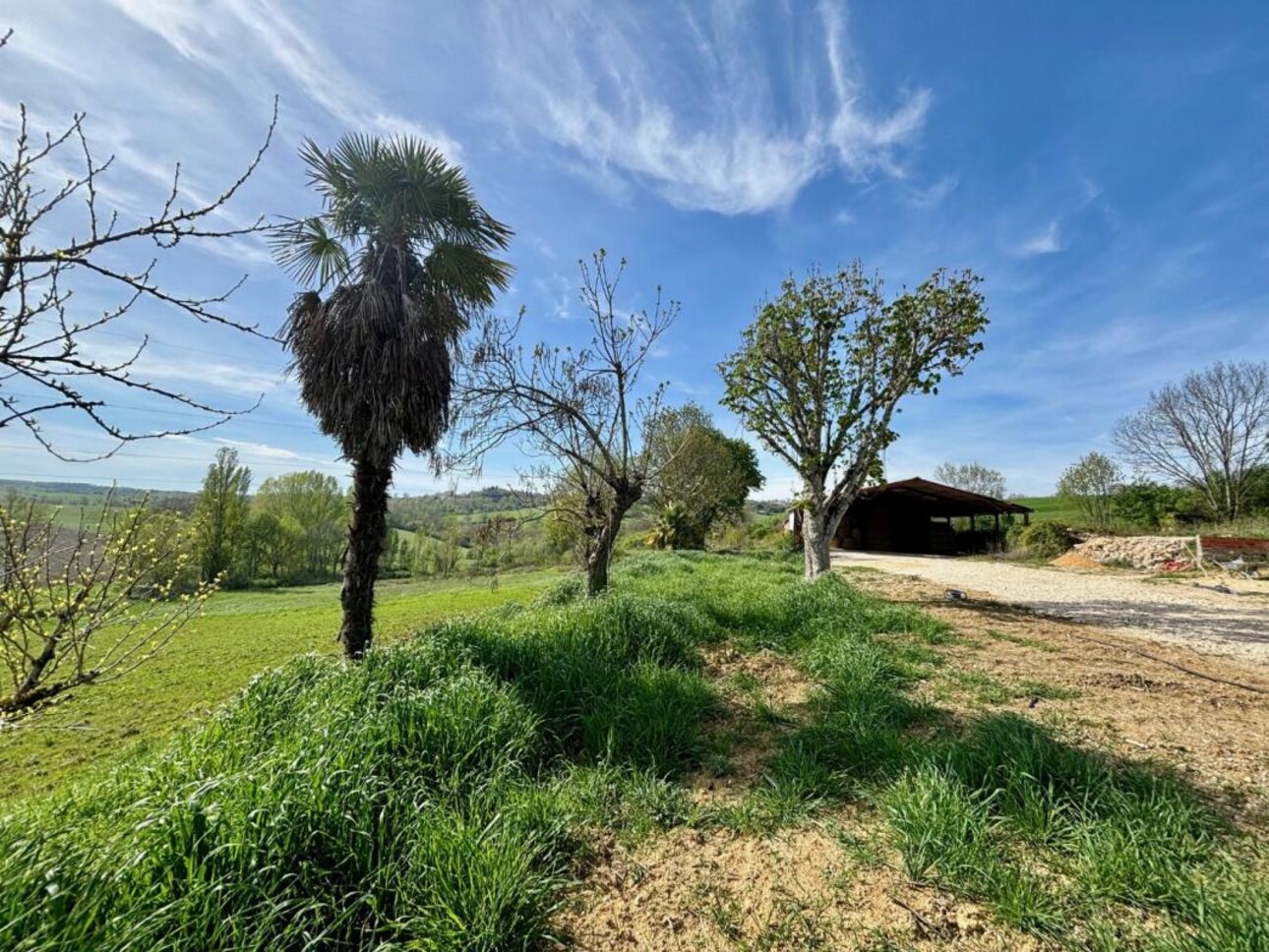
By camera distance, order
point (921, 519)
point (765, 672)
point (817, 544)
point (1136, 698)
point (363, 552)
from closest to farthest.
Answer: point (1136, 698)
point (765, 672)
point (363, 552)
point (817, 544)
point (921, 519)

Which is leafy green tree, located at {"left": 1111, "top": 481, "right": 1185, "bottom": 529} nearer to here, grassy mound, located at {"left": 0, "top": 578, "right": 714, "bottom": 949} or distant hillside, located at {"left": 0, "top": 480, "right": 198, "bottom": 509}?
grassy mound, located at {"left": 0, "top": 578, "right": 714, "bottom": 949}

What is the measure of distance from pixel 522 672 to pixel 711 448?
2100cm

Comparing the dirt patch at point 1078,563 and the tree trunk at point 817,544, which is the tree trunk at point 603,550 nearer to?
the tree trunk at point 817,544

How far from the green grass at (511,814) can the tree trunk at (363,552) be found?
98.1 inches

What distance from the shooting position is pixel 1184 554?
1510 cm

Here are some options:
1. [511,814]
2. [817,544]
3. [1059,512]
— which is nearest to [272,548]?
[817,544]

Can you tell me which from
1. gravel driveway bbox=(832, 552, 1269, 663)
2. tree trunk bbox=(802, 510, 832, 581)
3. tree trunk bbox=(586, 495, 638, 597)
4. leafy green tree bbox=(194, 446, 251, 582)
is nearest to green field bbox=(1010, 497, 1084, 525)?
gravel driveway bbox=(832, 552, 1269, 663)

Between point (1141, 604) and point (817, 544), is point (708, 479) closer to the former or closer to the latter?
point (817, 544)

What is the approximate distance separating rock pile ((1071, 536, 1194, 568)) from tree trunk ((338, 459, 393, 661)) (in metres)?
22.8

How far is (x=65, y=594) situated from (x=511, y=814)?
339 centimetres

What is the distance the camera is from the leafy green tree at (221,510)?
26.0 m

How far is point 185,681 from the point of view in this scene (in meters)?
10.7

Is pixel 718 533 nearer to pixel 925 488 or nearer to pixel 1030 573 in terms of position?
pixel 925 488

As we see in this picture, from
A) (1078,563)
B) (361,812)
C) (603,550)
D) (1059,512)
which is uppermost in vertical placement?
(1059,512)
